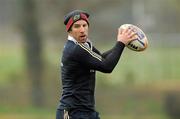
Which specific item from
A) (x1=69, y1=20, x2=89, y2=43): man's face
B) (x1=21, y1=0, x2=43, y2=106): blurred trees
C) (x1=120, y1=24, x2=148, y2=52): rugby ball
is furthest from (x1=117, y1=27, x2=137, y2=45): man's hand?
(x1=21, y1=0, x2=43, y2=106): blurred trees

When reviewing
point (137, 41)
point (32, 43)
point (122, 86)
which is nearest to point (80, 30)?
point (137, 41)

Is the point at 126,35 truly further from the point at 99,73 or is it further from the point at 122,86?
the point at 99,73

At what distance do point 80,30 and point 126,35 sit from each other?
0.50 metres

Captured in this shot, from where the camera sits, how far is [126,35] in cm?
860

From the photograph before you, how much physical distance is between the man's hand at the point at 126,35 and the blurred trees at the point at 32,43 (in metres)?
13.6

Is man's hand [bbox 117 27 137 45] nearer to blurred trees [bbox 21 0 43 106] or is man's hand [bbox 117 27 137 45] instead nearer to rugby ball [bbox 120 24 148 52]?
rugby ball [bbox 120 24 148 52]

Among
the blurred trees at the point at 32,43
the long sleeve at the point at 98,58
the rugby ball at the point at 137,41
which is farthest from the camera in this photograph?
the blurred trees at the point at 32,43

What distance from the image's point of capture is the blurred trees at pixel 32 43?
23.0 metres

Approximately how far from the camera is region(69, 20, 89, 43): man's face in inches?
336

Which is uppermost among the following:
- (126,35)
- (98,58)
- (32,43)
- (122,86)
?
(32,43)

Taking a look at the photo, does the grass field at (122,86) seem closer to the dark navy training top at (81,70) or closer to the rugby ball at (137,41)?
the rugby ball at (137,41)

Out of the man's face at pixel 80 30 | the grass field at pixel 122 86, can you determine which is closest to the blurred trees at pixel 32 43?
the grass field at pixel 122 86

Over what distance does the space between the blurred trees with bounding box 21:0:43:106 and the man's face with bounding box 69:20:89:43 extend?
13.6 metres

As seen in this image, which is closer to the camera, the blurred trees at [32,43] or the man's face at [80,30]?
the man's face at [80,30]
